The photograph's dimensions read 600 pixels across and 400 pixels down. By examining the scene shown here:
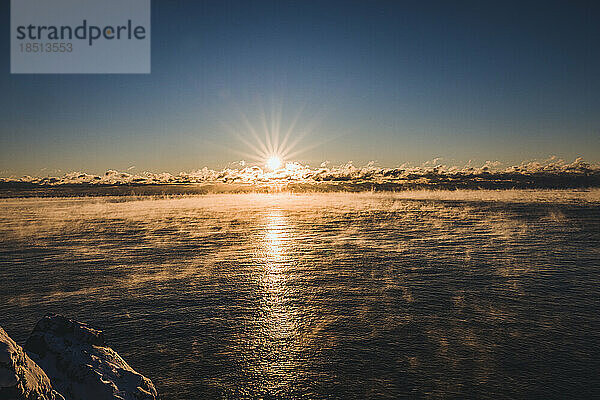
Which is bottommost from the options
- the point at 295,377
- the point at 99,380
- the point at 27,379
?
the point at 295,377

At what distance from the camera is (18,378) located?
11.3 feet

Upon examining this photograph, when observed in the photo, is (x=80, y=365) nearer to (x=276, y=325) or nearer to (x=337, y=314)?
(x=276, y=325)

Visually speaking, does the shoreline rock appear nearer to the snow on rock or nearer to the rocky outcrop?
the snow on rock

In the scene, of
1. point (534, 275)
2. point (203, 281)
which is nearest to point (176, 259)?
point (203, 281)

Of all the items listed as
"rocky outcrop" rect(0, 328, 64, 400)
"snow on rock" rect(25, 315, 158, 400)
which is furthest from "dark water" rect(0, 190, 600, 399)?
"rocky outcrop" rect(0, 328, 64, 400)

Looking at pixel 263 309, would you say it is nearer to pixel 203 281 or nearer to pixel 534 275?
pixel 203 281

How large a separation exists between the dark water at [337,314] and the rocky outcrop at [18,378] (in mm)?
1957

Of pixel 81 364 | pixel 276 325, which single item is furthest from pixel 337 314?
pixel 81 364

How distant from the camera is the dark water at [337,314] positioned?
5.66 m

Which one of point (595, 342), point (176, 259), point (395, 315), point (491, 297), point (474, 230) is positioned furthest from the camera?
point (474, 230)

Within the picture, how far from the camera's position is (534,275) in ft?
37.6

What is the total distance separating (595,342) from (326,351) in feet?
14.3

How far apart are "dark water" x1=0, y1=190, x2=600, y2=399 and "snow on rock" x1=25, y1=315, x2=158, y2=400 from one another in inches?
39.3

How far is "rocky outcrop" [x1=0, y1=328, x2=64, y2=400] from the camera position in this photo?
11.1ft
